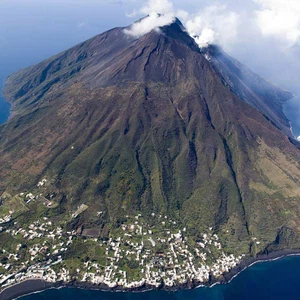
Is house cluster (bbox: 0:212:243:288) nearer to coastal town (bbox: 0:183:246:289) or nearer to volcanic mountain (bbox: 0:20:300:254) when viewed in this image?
coastal town (bbox: 0:183:246:289)

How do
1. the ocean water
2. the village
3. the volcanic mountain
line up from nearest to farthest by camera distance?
1. the ocean water
2. the village
3. the volcanic mountain

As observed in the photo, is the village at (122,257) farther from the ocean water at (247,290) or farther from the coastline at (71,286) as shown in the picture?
the ocean water at (247,290)

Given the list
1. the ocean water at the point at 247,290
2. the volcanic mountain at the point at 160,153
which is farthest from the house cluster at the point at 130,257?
the volcanic mountain at the point at 160,153

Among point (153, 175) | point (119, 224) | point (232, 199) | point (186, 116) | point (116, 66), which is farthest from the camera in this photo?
point (116, 66)

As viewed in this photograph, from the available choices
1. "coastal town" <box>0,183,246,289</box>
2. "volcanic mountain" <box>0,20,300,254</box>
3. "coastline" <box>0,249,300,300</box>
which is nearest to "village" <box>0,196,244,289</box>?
"coastal town" <box>0,183,246,289</box>

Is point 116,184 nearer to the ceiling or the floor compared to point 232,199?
nearer to the ceiling

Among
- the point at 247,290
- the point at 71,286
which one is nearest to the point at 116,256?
the point at 71,286

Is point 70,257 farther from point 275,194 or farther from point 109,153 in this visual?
point 275,194

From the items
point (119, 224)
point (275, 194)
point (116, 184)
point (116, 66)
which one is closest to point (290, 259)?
point (275, 194)
